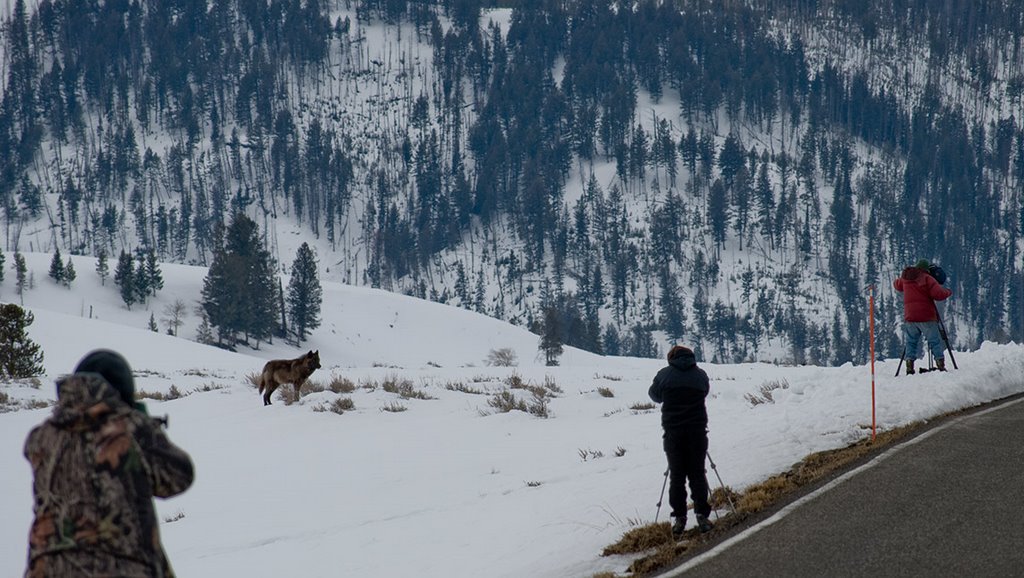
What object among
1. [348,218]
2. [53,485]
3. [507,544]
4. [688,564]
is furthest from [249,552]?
[348,218]

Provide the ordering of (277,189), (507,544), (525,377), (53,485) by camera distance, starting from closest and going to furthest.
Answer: (53,485) → (507,544) → (525,377) → (277,189)

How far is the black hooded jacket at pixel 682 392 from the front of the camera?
7.22 meters

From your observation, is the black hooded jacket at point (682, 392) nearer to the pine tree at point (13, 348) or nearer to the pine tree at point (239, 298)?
the pine tree at point (13, 348)

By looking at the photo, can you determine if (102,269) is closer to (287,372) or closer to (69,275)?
(69,275)

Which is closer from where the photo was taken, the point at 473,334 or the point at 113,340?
the point at 113,340

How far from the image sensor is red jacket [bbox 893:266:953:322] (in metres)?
14.5

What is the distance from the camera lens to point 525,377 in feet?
74.3

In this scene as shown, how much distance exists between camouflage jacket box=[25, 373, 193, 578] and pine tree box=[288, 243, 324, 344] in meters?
74.6

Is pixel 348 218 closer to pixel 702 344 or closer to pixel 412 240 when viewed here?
pixel 412 240

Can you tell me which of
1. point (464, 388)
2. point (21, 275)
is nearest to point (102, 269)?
point (21, 275)

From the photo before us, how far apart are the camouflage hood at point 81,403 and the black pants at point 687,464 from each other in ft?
15.9

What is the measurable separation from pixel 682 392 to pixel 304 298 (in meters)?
72.9

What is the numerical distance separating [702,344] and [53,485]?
464 feet

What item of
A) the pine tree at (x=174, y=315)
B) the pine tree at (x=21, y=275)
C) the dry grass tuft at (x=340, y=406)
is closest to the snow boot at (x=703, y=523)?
the dry grass tuft at (x=340, y=406)
